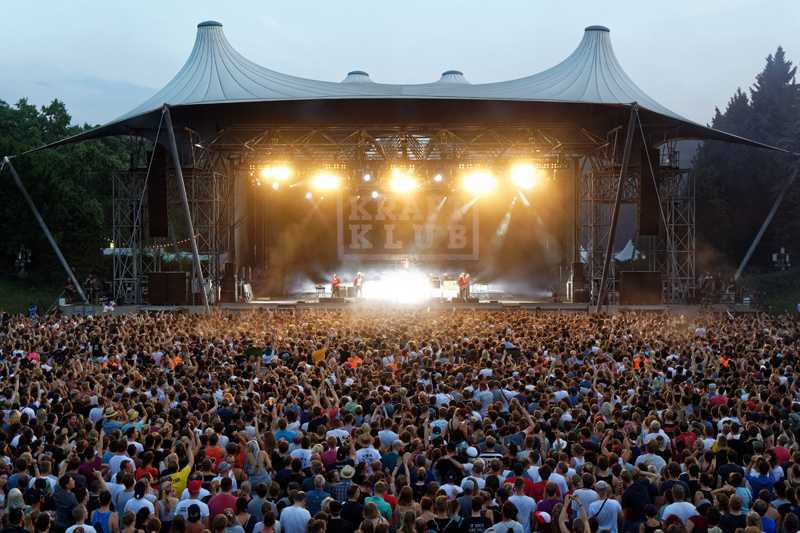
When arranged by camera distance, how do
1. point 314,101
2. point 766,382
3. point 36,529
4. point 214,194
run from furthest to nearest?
point 214,194 → point 314,101 → point 766,382 → point 36,529

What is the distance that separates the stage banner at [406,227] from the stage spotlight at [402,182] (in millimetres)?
803

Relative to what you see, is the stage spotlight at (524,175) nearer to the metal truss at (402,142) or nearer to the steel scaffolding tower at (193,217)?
the metal truss at (402,142)

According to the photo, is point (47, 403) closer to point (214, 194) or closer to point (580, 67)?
A: point (214, 194)

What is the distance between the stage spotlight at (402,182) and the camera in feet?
109

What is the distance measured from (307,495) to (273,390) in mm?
4185

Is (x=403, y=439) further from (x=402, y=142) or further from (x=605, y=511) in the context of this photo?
(x=402, y=142)

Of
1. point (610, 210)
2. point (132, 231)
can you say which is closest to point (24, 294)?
point (132, 231)

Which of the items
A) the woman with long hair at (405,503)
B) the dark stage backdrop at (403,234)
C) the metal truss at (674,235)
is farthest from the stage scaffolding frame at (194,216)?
the woman with long hair at (405,503)

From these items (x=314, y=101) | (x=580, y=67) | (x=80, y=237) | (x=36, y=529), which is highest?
(x=580, y=67)

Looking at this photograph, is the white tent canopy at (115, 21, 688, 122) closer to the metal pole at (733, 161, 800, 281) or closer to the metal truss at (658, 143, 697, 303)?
the metal truss at (658, 143, 697, 303)

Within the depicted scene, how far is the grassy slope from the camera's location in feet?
115

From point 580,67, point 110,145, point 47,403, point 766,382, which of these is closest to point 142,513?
point 47,403

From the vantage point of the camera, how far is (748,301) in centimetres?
3103

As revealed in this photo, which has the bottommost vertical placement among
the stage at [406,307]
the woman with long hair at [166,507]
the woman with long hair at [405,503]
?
the woman with long hair at [166,507]
